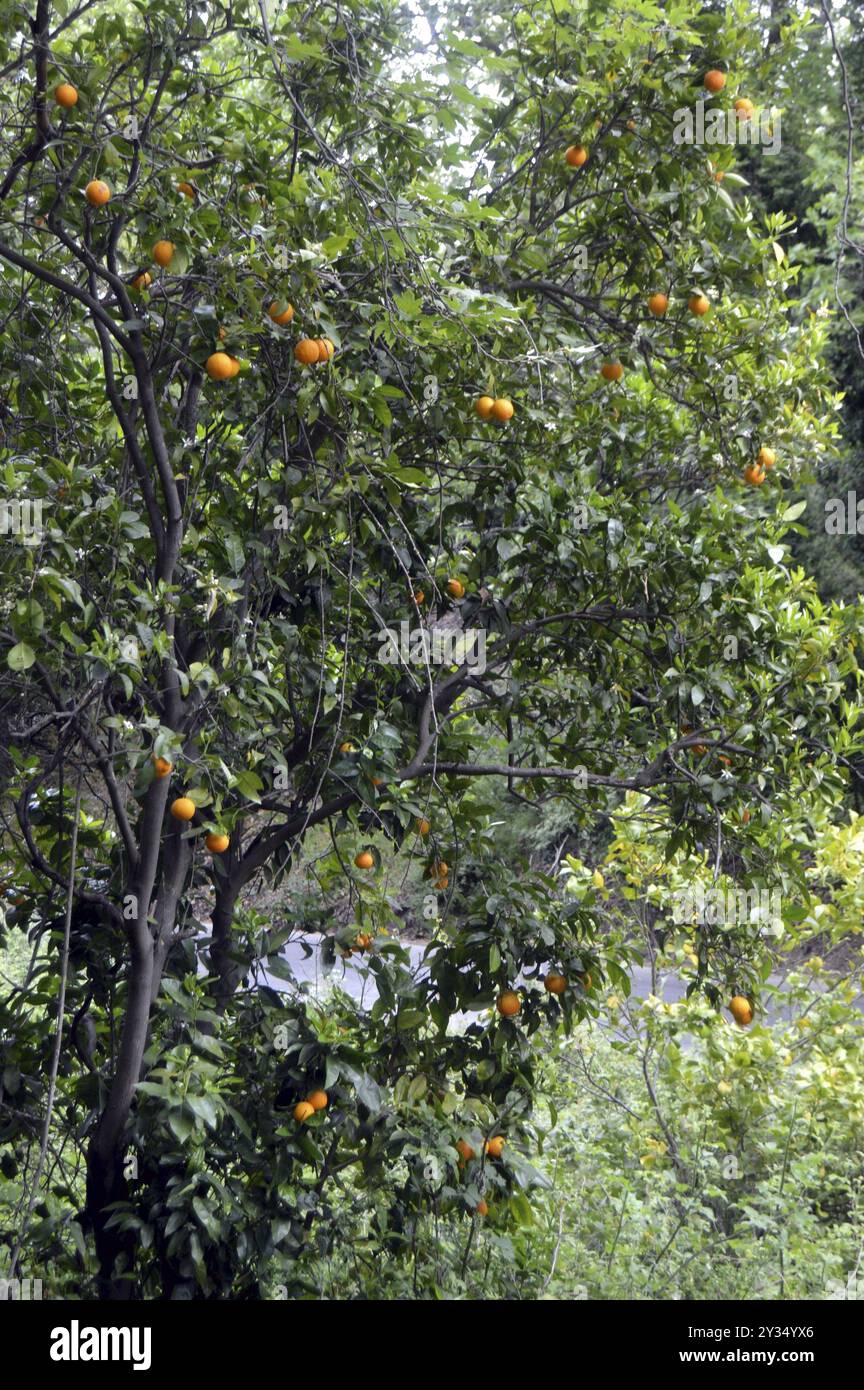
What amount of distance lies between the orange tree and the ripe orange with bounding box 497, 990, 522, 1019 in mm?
39

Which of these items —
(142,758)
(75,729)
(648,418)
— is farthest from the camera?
(648,418)

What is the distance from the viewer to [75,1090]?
2.87 metres

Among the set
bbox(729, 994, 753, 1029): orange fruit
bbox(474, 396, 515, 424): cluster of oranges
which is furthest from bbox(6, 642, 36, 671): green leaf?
bbox(729, 994, 753, 1029): orange fruit

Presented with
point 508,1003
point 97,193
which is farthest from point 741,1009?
point 97,193

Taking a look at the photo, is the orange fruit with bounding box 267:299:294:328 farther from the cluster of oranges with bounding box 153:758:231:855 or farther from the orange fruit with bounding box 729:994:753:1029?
the orange fruit with bounding box 729:994:753:1029

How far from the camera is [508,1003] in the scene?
2797 millimetres

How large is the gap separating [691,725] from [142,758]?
1474mm

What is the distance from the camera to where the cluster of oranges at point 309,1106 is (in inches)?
106

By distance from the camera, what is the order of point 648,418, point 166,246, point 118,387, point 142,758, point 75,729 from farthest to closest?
point 648,418 → point 118,387 → point 75,729 → point 166,246 → point 142,758

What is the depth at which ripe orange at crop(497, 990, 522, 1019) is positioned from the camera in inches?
110

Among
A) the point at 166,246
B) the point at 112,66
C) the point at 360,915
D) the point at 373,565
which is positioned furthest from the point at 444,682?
the point at 112,66

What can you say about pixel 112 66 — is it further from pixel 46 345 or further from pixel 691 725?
pixel 691 725
